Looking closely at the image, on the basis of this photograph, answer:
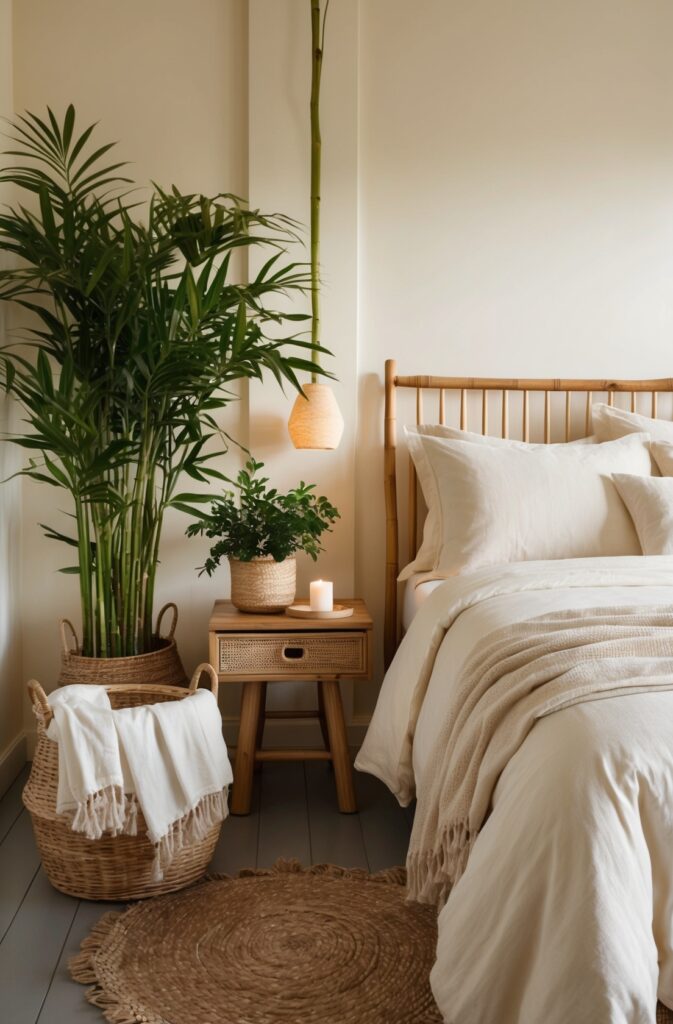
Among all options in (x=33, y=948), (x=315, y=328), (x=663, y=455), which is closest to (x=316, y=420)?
(x=315, y=328)

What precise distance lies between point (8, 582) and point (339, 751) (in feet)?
3.95

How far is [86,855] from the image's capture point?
209cm

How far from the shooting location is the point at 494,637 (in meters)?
1.84

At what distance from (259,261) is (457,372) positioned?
0.80m

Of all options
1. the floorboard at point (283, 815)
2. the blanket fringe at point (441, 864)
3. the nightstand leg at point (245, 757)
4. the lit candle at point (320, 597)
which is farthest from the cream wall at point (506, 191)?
the blanket fringe at point (441, 864)

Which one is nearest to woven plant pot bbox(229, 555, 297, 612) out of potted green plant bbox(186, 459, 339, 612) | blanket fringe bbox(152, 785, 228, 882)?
potted green plant bbox(186, 459, 339, 612)

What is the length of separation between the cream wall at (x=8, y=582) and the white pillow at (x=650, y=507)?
1.94 metres

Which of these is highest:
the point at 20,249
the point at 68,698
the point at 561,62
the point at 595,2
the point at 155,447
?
the point at 595,2

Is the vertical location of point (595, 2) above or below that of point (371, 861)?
above

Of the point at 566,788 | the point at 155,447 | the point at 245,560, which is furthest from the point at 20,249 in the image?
the point at 566,788

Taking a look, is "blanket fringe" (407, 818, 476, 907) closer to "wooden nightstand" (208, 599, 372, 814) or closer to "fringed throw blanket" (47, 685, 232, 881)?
"fringed throw blanket" (47, 685, 232, 881)

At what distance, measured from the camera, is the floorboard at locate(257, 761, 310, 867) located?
2402mm

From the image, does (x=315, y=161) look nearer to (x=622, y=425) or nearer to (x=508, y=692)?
(x=622, y=425)

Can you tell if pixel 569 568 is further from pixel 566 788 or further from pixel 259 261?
pixel 259 261
